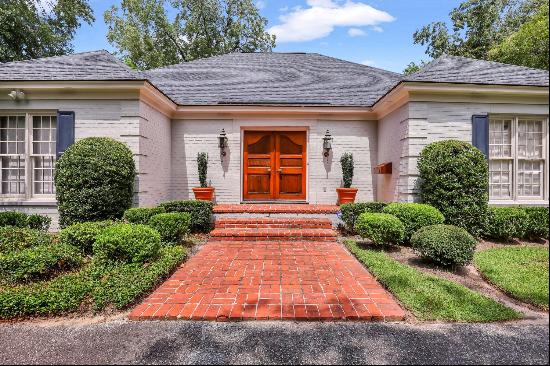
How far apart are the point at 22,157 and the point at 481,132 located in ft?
37.1

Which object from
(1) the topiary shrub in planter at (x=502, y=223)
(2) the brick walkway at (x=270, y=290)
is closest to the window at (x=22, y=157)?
Result: (2) the brick walkway at (x=270, y=290)

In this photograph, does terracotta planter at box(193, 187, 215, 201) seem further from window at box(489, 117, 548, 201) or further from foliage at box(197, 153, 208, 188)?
window at box(489, 117, 548, 201)

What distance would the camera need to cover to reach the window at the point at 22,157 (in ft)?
24.8

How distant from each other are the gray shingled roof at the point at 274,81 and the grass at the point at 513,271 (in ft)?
18.6

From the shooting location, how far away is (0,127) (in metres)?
7.58

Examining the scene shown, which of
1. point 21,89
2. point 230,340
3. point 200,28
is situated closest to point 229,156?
point 21,89

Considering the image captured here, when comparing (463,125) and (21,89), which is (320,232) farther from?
(21,89)

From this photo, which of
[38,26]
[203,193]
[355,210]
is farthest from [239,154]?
[38,26]

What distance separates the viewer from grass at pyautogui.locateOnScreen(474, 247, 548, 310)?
348 cm

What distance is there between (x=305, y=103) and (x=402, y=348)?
7882mm

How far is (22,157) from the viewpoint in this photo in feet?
24.6

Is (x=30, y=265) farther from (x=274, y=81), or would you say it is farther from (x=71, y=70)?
(x=274, y=81)

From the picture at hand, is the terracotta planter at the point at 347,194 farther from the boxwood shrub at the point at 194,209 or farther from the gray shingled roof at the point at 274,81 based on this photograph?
the boxwood shrub at the point at 194,209

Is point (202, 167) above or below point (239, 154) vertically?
below
